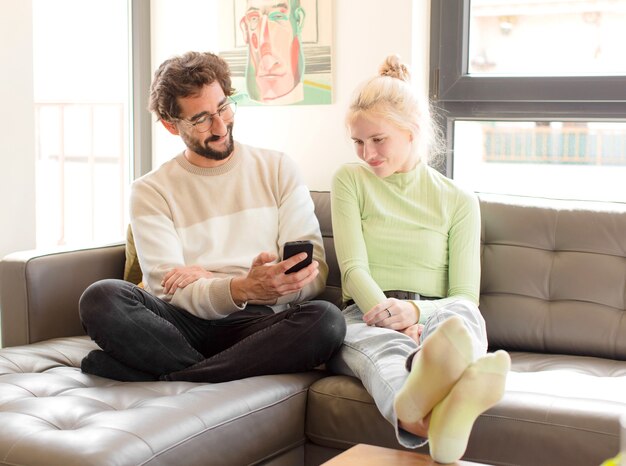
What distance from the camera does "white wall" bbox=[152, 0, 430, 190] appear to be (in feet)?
10.0

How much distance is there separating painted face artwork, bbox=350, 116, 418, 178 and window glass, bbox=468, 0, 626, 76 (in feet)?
2.33

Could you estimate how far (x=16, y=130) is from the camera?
2.94 m

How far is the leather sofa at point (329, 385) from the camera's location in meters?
1.79

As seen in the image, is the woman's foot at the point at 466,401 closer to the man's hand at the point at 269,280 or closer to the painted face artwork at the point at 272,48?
the man's hand at the point at 269,280

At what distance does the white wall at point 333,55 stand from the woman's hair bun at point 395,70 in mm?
394

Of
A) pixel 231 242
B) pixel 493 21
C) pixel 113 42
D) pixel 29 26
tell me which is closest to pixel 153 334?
pixel 231 242

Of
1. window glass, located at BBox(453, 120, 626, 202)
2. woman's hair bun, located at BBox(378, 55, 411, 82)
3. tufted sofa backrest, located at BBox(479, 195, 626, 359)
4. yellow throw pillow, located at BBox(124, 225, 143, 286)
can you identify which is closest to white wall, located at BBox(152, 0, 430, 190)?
window glass, located at BBox(453, 120, 626, 202)

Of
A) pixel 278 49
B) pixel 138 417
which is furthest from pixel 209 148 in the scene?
pixel 138 417

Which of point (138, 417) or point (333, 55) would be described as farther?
point (333, 55)

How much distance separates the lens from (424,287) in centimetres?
249

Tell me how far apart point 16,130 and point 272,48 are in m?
0.97

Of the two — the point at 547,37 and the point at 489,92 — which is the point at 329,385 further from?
the point at 547,37

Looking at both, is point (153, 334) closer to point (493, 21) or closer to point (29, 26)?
point (29, 26)

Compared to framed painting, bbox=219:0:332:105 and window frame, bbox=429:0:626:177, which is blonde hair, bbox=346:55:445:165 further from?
framed painting, bbox=219:0:332:105
